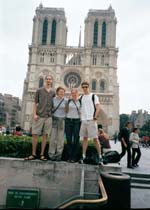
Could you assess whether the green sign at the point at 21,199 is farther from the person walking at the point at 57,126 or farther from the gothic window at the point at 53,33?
the gothic window at the point at 53,33

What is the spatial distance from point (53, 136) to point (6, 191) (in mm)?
1494

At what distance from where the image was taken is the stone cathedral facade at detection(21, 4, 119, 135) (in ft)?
139

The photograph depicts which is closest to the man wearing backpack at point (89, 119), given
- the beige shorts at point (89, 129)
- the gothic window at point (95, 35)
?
the beige shorts at point (89, 129)

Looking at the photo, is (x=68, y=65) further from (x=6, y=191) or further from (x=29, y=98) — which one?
(x=6, y=191)

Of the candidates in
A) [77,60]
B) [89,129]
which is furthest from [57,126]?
[77,60]

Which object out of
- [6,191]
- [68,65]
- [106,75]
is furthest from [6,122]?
[6,191]

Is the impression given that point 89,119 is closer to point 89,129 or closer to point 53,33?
point 89,129

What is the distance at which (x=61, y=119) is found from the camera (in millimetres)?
4965

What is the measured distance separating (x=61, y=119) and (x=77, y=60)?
41500 mm

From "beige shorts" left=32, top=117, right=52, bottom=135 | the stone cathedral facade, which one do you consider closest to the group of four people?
"beige shorts" left=32, top=117, right=52, bottom=135

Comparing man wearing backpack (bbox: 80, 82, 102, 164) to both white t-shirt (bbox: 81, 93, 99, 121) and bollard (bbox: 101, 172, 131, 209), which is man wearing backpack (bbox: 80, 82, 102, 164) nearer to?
white t-shirt (bbox: 81, 93, 99, 121)

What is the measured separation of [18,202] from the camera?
4.40m

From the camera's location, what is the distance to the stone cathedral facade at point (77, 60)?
42469 mm

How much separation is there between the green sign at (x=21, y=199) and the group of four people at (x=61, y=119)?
703 mm
